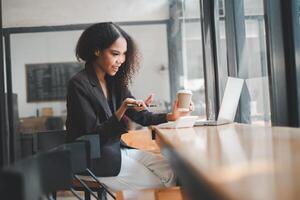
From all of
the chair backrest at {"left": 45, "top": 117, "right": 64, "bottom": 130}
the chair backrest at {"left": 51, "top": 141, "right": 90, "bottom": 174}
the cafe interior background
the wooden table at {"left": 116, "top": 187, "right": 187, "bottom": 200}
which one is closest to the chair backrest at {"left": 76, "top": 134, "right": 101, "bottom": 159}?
the wooden table at {"left": 116, "top": 187, "right": 187, "bottom": 200}

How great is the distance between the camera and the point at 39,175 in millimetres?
667


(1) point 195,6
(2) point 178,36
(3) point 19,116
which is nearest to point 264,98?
(1) point 195,6

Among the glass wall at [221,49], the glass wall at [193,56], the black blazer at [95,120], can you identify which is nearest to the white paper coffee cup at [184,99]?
the black blazer at [95,120]

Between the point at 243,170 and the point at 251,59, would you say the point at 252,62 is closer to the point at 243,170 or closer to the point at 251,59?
the point at 251,59

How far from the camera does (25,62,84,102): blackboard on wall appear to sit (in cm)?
396

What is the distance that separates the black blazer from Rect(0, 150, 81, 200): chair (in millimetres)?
879

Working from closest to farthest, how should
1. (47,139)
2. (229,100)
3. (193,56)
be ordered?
(229,100), (47,139), (193,56)

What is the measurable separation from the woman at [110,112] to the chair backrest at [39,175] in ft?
2.88

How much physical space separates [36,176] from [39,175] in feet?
0.05

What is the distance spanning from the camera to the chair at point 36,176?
0.57 metres

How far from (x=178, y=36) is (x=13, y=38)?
1716mm

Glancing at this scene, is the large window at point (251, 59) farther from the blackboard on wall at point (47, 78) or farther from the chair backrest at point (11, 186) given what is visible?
the blackboard on wall at point (47, 78)

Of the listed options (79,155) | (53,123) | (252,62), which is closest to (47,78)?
(53,123)

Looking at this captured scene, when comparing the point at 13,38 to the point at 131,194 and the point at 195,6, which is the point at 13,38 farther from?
the point at 131,194
